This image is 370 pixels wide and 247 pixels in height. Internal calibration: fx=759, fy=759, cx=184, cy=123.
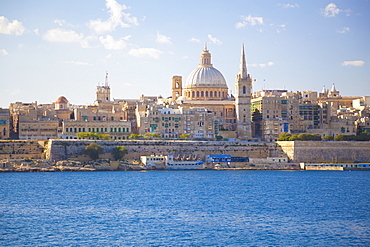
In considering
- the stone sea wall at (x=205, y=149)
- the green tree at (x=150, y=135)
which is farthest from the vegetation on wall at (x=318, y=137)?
the green tree at (x=150, y=135)

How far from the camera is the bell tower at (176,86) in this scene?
10225cm

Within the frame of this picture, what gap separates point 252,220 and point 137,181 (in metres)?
20.5

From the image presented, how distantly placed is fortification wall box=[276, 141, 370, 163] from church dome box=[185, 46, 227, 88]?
825 inches

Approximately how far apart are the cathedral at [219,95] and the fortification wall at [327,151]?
9697mm

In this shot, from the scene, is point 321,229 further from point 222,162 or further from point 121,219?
point 222,162

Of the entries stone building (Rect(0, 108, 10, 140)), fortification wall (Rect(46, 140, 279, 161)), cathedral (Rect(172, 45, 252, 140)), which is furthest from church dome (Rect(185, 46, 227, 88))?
stone building (Rect(0, 108, 10, 140))

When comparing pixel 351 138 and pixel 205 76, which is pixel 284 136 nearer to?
pixel 351 138

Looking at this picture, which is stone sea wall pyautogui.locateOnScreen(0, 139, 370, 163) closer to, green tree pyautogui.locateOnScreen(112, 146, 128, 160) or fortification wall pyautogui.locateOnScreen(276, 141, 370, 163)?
fortification wall pyautogui.locateOnScreen(276, 141, 370, 163)

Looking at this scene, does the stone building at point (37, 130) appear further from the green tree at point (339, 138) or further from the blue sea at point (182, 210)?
the green tree at point (339, 138)

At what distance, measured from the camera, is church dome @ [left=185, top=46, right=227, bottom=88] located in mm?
95562

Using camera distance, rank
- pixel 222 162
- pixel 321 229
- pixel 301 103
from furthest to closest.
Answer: pixel 301 103 → pixel 222 162 → pixel 321 229

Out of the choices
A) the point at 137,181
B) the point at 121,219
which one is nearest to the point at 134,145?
the point at 137,181

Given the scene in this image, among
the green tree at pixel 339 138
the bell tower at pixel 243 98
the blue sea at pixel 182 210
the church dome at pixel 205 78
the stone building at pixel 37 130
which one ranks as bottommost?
the blue sea at pixel 182 210

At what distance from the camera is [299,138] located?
255 feet
